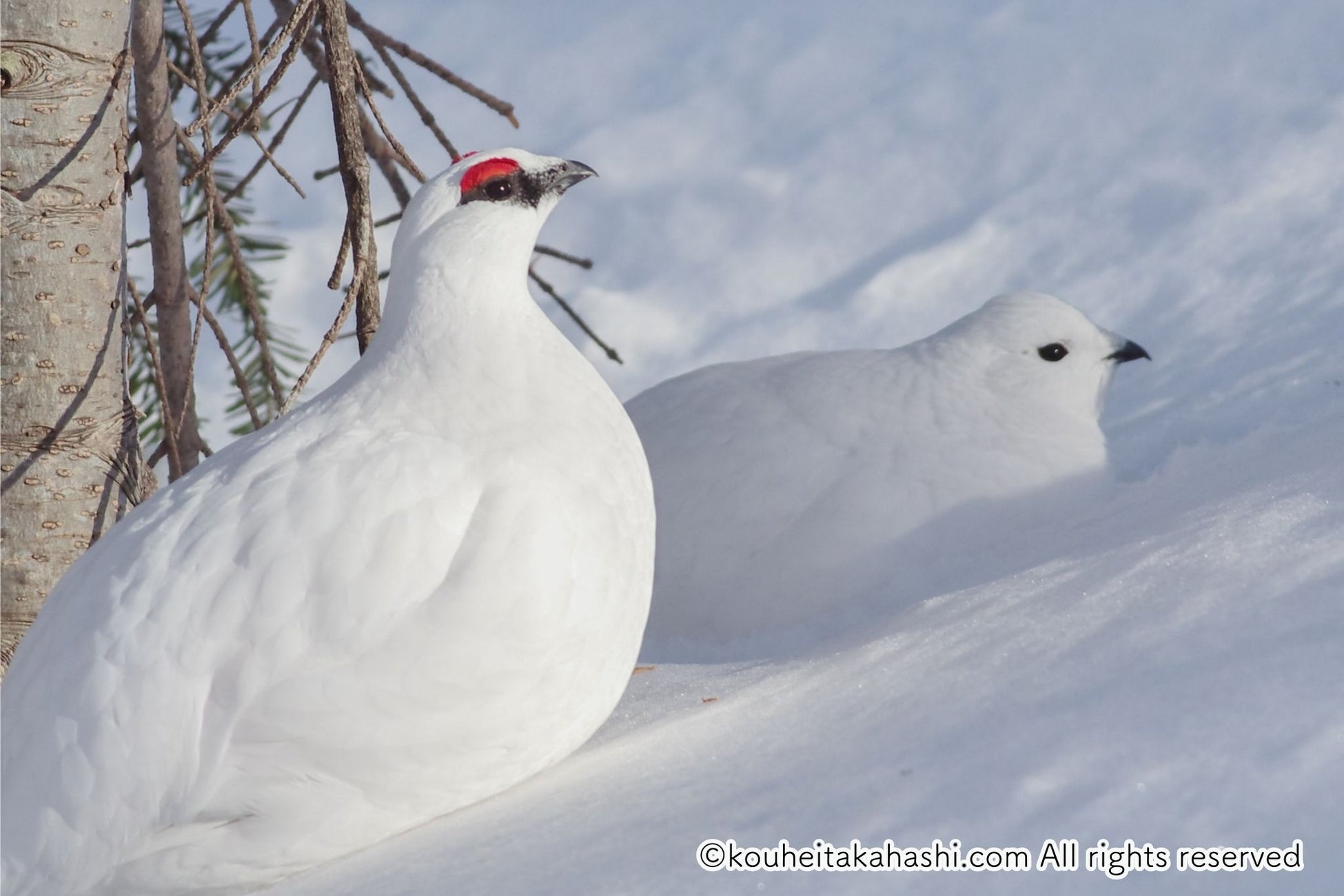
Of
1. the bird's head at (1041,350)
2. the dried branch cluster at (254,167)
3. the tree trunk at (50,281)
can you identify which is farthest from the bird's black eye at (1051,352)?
the tree trunk at (50,281)

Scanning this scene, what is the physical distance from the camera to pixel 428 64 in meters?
3.01

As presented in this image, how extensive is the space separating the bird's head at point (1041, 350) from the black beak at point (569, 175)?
1645 mm

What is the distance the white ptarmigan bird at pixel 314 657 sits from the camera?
1780 mm

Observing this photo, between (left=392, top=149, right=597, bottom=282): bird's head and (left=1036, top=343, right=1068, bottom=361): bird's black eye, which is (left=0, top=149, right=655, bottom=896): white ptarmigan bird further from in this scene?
(left=1036, top=343, right=1068, bottom=361): bird's black eye

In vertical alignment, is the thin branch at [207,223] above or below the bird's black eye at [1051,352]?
above

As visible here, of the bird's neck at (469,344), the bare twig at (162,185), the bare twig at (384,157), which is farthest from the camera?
the bare twig at (384,157)

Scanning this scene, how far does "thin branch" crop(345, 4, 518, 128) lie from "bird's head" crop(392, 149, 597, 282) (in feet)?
2.97

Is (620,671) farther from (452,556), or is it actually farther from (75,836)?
(75,836)

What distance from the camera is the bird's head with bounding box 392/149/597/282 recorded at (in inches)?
84.3

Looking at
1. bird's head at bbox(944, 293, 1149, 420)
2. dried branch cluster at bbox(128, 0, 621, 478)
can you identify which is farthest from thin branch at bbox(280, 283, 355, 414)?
bird's head at bbox(944, 293, 1149, 420)

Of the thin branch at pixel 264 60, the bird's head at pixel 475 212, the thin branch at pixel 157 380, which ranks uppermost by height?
the thin branch at pixel 264 60

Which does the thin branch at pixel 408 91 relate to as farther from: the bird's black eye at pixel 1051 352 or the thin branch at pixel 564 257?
the bird's black eye at pixel 1051 352

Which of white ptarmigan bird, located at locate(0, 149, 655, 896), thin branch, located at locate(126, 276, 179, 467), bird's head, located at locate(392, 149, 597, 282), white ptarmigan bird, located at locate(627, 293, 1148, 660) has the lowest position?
white ptarmigan bird, located at locate(0, 149, 655, 896)

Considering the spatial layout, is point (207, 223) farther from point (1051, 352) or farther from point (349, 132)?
point (1051, 352)
